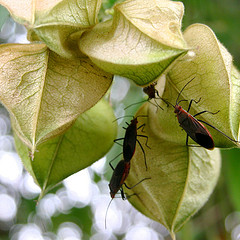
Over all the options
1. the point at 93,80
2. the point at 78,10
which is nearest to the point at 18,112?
the point at 93,80

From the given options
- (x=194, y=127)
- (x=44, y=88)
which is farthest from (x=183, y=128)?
(x=44, y=88)

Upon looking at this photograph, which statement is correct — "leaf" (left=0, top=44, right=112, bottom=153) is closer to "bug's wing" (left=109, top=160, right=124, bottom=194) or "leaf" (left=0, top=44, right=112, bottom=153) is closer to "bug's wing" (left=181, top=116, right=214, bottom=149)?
"bug's wing" (left=181, top=116, right=214, bottom=149)

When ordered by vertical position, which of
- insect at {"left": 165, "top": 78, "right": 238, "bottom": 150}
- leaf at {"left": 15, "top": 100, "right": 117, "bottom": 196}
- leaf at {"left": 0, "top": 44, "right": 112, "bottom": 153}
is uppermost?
leaf at {"left": 0, "top": 44, "right": 112, "bottom": 153}

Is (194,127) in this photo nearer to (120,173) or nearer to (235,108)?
(235,108)

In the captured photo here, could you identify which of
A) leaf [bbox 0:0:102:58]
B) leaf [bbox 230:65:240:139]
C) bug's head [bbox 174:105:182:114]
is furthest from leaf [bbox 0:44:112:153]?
leaf [bbox 230:65:240:139]

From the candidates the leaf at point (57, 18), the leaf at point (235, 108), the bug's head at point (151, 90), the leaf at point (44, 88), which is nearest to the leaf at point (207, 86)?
the leaf at point (235, 108)

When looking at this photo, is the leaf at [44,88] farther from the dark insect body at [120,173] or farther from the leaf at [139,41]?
the dark insect body at [120,173]
